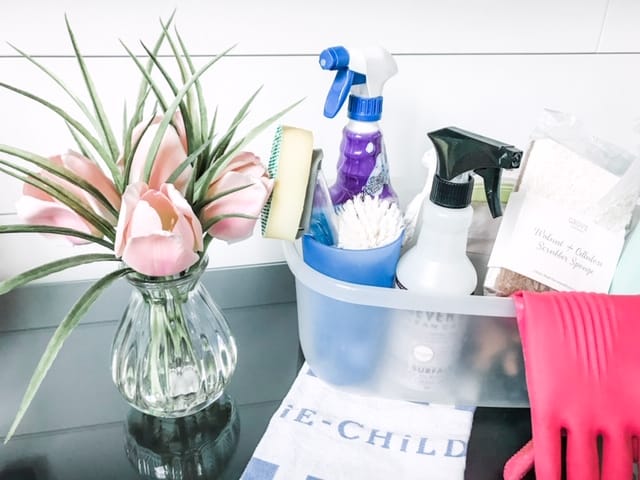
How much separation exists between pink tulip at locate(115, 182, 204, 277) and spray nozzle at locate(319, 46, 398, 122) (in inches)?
7.2

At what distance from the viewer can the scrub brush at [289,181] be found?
506 millimetres

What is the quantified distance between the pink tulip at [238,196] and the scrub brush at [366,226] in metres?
0.10

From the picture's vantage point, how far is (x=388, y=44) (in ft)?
2.19

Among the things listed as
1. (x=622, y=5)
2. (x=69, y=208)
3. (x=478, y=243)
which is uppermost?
(x=622, y=5)

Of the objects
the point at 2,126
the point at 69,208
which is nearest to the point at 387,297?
the point at 69,208

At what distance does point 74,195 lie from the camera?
457mm

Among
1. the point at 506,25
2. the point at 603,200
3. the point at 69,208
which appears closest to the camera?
the point at 69,208

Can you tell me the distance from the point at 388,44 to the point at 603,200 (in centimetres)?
28

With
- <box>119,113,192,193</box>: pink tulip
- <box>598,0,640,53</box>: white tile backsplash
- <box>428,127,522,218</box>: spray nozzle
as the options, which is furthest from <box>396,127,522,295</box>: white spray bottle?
<box>598,0,640,53</box>: white tile backsplash

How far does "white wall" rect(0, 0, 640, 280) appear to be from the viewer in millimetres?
603

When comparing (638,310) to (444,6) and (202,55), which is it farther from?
(202,55)

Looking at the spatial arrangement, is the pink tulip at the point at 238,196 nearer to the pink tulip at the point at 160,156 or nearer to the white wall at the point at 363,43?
the pink tulip at the point at 160,156

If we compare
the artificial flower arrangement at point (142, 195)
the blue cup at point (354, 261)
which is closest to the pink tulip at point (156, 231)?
the artificial flower arrangement at point (142, 195)

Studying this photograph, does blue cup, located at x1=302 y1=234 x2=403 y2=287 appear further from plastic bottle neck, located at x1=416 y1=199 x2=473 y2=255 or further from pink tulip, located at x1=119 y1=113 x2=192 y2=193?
pink tulip, located at x1=119 y1=113 x2=192 y2=193
